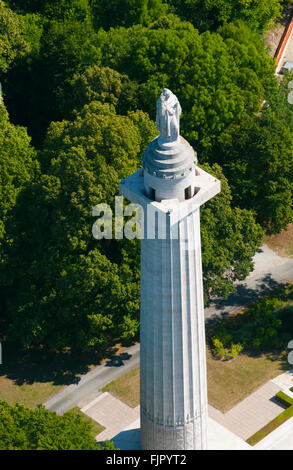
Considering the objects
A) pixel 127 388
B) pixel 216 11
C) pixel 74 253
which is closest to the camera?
pixel 127 388

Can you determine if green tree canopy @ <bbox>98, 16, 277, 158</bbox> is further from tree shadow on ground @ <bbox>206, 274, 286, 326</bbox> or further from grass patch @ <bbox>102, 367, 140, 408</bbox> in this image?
grass patch @ <bbox>102, 367, 140, 408</bbox>

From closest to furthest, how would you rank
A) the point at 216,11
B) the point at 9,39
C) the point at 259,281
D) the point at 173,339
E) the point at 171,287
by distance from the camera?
the point at 171,287, the point at 173,339, the point at 259,281, the point at 9,39, the point at 216,11

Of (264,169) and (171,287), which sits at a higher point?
(171,287)

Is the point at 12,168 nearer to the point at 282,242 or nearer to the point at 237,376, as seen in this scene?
the point at 237,376

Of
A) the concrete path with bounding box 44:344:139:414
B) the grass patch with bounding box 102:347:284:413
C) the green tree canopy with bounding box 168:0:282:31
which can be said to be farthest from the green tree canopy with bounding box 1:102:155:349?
the green tree canopy with bounding box 168:0:282:31

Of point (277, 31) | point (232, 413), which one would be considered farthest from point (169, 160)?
point (277, 31)

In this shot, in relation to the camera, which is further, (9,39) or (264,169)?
(9,39)

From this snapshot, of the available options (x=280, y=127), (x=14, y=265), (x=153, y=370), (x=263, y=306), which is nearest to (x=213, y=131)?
(x=280, y=127)
